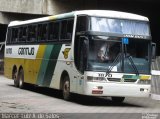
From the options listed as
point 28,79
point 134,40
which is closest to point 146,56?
point 134,40

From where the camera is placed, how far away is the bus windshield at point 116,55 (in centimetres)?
1783

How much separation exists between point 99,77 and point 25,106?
8.69 ft

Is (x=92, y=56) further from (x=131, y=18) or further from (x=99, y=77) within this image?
(x=131, y=18)

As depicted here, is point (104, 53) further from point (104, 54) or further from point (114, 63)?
point (114, 63)

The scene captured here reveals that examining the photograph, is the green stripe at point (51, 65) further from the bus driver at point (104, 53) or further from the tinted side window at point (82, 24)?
the bus driver at point (104, 53)

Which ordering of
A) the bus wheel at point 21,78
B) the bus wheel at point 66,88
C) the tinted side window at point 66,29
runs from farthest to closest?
1. the bus wheel at point 21,78
2. the bus wheel at point 66,88
3. the tinted side window at point 66,29

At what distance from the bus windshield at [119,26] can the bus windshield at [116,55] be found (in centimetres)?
32

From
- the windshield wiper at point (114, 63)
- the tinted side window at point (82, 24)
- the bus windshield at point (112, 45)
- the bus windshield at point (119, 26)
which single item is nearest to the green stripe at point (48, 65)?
the tinted side window at point (82, 24)

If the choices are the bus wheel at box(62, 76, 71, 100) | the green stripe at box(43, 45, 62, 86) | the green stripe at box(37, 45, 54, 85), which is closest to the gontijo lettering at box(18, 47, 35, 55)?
the green stripe at box(37, 45, 54, 85)

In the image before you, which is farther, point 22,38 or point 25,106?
point 22,38

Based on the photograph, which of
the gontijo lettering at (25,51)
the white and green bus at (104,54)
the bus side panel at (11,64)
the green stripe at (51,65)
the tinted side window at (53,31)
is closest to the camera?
the white and green bus at (104,54)

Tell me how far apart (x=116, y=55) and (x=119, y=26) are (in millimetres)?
1095

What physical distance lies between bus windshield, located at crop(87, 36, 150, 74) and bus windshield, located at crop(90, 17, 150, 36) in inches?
12.5

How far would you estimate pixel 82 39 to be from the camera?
18.3 m
